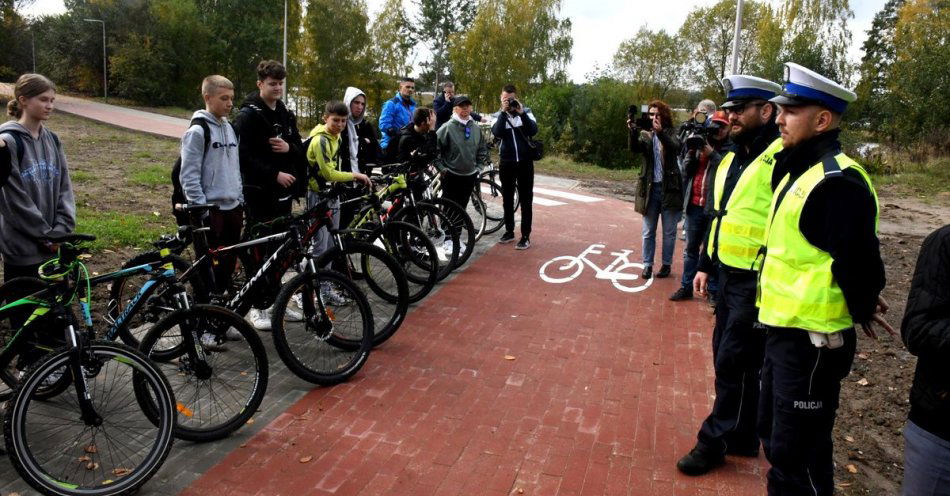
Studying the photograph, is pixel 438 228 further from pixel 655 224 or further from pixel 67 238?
pixel 67 238

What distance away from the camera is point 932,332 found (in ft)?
7.81

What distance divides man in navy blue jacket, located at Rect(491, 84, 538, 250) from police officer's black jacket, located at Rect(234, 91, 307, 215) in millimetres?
3383

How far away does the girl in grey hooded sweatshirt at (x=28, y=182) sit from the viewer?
4297mm

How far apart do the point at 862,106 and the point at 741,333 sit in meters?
33.7

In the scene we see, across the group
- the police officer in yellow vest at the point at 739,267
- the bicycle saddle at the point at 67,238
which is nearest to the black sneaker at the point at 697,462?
the police officer in yellow vest at the point at 739,267

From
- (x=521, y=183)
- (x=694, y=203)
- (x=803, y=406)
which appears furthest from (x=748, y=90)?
(x=521, y=183)

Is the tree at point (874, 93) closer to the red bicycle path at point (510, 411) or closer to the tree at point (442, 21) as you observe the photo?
the red bicycle path at point (510, 411)

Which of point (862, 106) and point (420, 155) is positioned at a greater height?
point (862, 106)

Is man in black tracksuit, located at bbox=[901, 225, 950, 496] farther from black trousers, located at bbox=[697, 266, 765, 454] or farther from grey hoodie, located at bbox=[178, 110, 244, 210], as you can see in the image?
grey hoodie, located at bbox=[178, 110, 244, 210]

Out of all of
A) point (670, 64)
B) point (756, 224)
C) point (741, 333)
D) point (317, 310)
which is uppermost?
point (670, 64)

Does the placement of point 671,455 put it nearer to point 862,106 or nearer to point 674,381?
point 674,381

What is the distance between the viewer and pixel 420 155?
25.9 feet

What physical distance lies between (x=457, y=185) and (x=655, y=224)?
8.10ft

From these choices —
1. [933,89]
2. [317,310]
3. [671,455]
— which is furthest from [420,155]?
[933,89]
